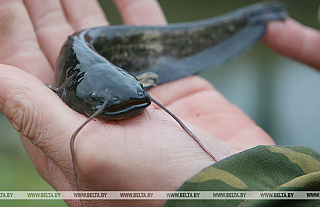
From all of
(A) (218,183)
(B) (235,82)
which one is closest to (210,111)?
(A) (218,183)

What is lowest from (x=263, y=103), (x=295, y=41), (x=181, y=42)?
(x=263, y=103)

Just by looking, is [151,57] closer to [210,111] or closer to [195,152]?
[210,111]

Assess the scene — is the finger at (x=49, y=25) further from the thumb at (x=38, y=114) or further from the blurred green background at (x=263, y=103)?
the blurred green background at (x=263, y=103)

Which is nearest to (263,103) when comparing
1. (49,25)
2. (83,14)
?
(83,14)

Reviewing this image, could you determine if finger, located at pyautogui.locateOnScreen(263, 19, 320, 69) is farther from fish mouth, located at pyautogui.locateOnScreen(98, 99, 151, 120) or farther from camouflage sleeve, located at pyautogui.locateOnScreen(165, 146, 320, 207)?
fish mouth, located at pyautogui.locateOnScreen(98, 99, 151, 120)

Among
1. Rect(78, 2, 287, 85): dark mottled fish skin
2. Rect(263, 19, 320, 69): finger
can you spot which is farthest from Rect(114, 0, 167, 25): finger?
Rect(263, 19, 320, 69): finger

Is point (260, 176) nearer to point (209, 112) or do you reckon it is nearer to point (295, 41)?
point (209, 112)
